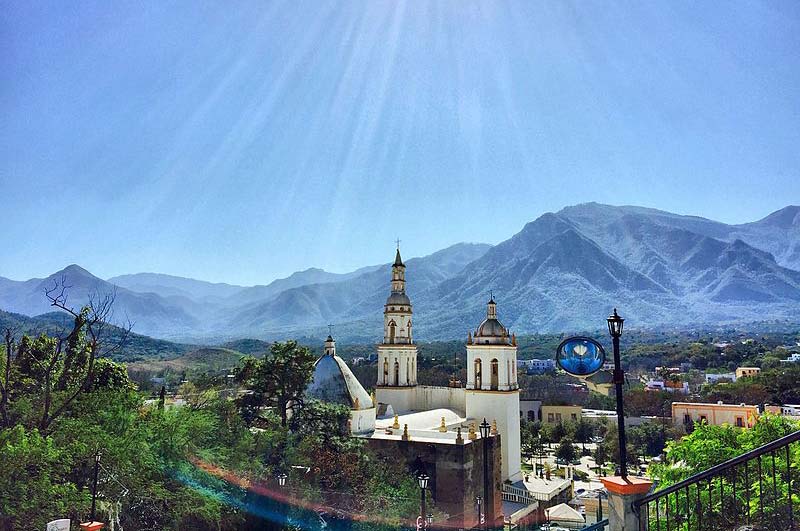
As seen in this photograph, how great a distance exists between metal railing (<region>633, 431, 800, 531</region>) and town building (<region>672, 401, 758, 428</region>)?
117ft

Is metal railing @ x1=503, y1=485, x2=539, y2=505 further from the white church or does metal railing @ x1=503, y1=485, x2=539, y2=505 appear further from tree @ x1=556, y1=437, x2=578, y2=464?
tree @ x1=556, y1=437, x2=578, y2=464

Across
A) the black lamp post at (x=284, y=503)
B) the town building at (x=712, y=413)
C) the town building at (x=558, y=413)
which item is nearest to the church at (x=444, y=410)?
the black lamp post at (x=284, y=503)

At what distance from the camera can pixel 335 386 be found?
24109mm

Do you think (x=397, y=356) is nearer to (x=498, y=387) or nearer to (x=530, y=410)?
(x=498, y=387)

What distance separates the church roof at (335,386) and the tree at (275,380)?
0.67m

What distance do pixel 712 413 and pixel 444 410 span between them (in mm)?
28766

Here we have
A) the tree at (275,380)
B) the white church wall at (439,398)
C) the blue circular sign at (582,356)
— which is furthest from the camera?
the white church wall at (439,398)

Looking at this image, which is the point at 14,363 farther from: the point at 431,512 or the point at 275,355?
the point at 431,512

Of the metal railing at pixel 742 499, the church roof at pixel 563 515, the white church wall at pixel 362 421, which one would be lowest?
the church roof at pixel 563 515

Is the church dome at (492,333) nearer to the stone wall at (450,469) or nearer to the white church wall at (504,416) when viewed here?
the white church wall at (504,416)

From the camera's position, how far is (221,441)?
17.6 meters

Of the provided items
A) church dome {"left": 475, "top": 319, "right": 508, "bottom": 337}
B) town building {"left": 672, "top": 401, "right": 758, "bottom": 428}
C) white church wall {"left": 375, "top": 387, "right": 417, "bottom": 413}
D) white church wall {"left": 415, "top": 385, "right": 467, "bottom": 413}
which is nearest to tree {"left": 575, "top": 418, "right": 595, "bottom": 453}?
town building {"left": 672, "top": 401, "right": 758, "bottom": 428}

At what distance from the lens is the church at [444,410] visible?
22.0 metres

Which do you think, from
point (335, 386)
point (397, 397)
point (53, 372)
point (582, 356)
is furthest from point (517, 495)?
point (582, 356)
